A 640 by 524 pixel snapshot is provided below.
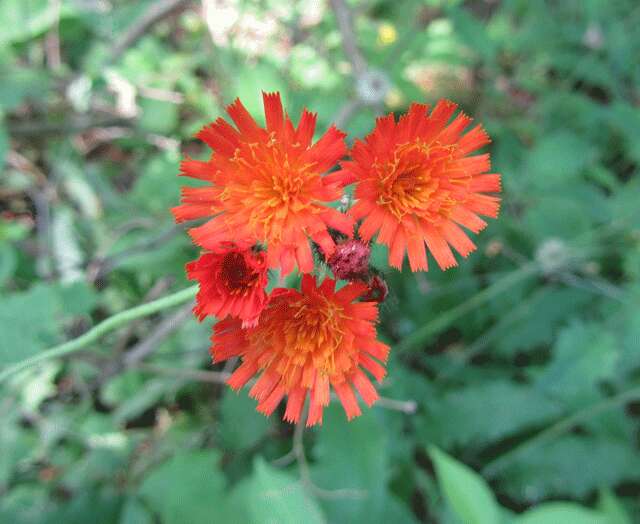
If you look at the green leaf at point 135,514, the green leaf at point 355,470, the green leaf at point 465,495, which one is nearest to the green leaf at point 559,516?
the green leaf at point 465,495

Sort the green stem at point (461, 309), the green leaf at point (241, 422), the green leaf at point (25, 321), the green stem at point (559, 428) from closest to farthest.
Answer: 1. the green leaf at point (25, 321)
2. the green leaf at point (241, 422)
3. the green stem at point (559, 428)
4. the green stem at point (461, 309)

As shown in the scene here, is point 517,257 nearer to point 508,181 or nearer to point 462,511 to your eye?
point 508,181

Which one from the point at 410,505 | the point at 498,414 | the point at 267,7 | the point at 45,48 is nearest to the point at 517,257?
the point at 498,414

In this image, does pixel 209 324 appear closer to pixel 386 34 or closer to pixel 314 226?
pixel 314 226

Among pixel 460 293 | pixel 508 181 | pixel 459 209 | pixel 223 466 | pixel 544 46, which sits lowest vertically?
pixel 223 466

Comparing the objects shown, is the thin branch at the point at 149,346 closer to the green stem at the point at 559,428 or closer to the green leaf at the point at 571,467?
the green stem at the point at 559,428

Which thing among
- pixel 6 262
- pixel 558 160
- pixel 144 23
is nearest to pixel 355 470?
pixel 6 262
